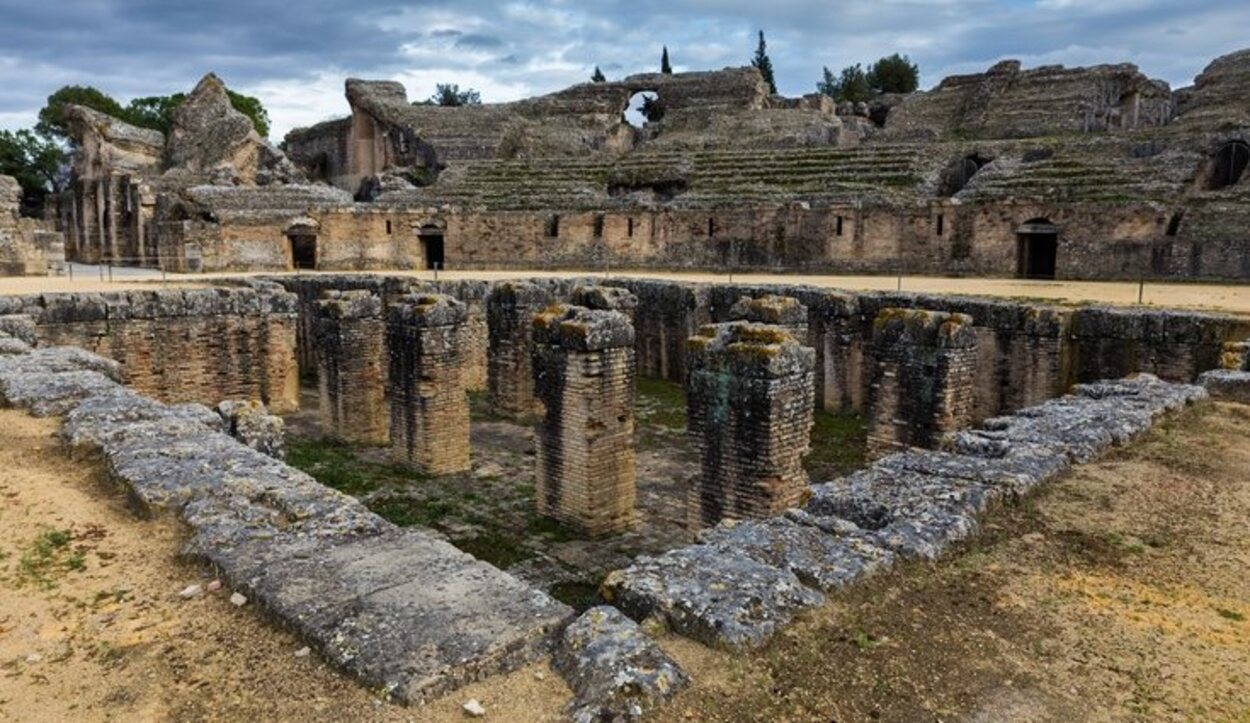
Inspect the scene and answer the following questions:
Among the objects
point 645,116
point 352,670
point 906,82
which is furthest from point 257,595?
point 906,82

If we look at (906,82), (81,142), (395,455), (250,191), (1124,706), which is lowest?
(395,455)

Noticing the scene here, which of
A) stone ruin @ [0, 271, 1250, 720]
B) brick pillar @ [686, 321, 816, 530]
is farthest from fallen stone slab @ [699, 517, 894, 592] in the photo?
brick pillar @ [686, 321, 816, 530]

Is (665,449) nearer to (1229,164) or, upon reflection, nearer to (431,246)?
(431,246)

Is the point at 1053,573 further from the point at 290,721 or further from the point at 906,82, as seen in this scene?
the point at 906,82

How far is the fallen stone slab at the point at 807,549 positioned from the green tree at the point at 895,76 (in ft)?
198

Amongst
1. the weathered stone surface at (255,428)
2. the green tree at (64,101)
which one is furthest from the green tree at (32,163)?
the weathered stone surface at (255,428)

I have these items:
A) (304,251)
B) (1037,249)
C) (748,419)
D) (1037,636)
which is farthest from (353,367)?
(1037,249)

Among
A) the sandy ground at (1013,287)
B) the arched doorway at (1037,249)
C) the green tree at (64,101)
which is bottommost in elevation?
the sandy ground at (1013,287)

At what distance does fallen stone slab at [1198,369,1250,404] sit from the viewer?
8734 millimetres

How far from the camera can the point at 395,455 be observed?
13.1 meters

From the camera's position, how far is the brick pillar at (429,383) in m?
12.5

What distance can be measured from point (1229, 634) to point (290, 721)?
156 inches

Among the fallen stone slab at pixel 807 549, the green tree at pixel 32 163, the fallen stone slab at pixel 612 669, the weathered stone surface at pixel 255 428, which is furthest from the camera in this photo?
the green tree at pixel 32 163

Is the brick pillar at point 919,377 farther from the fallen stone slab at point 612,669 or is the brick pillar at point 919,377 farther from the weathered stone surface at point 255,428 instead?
the fallen stone slab at point 612,669
